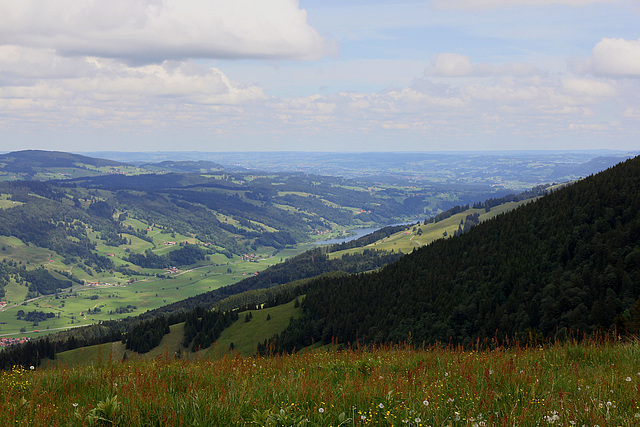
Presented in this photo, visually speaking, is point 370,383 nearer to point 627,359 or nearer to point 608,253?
point 627,359

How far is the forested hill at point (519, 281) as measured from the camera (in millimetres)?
87688

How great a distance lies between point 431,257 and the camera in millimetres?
169000

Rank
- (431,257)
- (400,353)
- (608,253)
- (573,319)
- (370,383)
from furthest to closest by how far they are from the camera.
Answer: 1. (431,257)
2. (608,253)
3. (573,319)
4. (400,353)
5. (370,383)

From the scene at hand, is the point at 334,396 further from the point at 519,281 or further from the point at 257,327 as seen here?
the point at 257,327

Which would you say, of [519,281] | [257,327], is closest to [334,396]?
[519,281]

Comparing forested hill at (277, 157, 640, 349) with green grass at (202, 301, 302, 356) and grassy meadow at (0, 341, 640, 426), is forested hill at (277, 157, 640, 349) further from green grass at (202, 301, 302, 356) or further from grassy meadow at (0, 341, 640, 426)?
grassy meadow at (0, 341, 640, 426)

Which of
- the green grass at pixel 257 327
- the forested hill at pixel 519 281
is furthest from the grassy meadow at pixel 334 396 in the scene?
the green grass at pixel 257 327

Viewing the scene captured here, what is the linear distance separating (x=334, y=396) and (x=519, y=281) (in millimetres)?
116644

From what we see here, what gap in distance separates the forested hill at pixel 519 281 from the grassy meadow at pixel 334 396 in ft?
210

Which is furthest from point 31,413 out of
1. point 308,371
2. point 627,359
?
point 627,359

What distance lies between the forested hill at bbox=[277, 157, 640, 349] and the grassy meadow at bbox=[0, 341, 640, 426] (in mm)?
63891

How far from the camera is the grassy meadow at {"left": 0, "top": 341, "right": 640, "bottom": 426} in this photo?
26.1 feet

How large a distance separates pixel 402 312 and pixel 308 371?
12982 cm

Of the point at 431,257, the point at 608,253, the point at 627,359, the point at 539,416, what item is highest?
the point at 539,416
